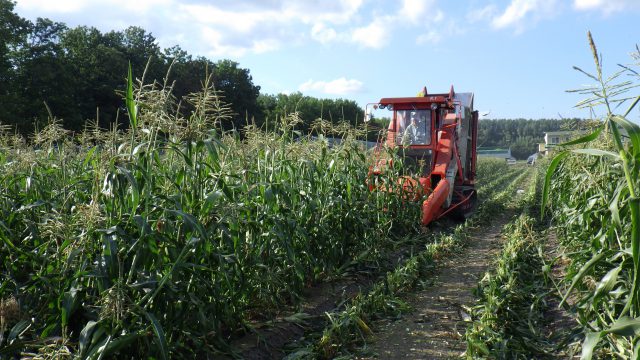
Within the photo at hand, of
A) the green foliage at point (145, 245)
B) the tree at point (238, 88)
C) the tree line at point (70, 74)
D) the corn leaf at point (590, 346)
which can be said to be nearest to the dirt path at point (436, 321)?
the green foliage at point (145, 245)

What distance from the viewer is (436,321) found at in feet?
17.9

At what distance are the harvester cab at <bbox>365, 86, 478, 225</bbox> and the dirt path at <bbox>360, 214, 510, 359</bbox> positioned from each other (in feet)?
6.21

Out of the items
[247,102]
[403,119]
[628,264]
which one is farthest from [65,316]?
[247,102]

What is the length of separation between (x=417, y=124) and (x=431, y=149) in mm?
690

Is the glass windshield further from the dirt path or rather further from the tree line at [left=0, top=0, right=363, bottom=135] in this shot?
the tree line at [left=0, top=0, right=363, bottom=135]

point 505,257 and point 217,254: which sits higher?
point 217,254

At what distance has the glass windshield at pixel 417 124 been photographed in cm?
1116

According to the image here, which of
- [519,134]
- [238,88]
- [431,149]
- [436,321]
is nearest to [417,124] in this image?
[431,149]

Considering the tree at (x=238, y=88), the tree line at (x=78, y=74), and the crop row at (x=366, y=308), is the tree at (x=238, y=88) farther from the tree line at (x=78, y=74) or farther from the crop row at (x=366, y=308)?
the crop row at (x=366, y=308)

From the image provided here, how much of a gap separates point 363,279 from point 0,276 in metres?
4.30

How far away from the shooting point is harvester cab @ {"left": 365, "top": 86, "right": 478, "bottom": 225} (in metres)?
9.62

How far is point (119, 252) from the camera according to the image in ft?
10.8

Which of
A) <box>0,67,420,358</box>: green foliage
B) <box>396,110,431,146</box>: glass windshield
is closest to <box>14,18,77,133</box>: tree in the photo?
<box>396,110,431,146</box>: glass windshield

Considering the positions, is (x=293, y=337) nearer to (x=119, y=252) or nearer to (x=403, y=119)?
(x=119, y=252)
